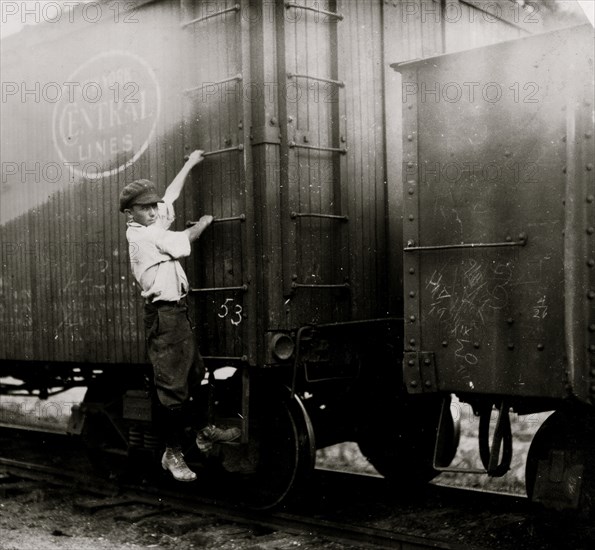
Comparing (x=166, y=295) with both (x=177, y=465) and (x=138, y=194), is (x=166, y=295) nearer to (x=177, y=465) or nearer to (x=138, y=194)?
(x=138, y=194)

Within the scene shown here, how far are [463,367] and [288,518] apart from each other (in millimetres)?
1888

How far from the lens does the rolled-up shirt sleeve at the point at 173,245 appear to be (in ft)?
18.2

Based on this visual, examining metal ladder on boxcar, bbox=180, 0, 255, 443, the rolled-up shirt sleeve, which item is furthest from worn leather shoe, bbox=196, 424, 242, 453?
the rolled-up shirt sleeve

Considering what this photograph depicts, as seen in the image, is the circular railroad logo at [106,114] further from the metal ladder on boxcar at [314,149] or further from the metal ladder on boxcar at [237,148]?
the metal ladder on boxcar at [314,149]

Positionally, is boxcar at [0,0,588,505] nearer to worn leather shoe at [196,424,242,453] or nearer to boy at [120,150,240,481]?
worn leather shoe at [196,424,242,453]

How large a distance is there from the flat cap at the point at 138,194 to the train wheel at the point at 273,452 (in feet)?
5.39

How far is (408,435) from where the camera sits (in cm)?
673

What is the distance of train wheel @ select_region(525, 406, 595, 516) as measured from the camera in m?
4.52

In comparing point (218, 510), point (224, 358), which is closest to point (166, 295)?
point (224, 358)

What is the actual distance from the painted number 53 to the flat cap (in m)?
0.88

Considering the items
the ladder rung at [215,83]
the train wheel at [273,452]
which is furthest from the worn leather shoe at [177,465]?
the ladder rung at [215,83]

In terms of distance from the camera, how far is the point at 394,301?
6.38 metres

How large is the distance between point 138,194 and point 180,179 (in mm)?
403

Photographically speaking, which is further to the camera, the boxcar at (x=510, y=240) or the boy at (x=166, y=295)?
the boy at (x=166, y=295)
